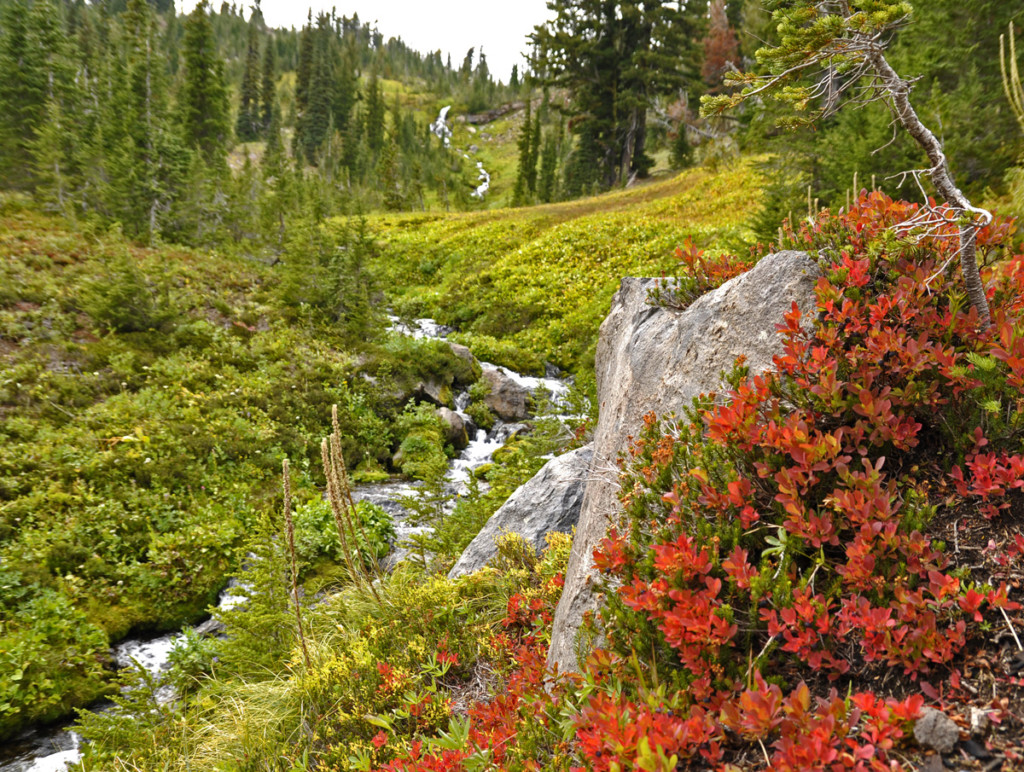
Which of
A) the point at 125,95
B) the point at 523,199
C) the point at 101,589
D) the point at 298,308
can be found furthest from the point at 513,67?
the point at 101,589

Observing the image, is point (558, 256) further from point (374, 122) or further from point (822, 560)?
point (374, 122)

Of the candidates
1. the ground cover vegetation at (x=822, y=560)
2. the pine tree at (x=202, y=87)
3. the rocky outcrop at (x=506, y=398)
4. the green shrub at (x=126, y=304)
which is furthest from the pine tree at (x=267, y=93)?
the ground cover vegetation at (x=822, y=560)

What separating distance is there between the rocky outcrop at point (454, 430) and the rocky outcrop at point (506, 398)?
5.76 feet

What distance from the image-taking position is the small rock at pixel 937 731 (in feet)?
5.16

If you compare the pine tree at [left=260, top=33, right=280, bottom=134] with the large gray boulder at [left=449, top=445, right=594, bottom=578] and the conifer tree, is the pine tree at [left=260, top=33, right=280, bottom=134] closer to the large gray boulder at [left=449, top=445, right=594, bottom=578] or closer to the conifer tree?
the large gray boulder at [left=449, top=445, right=594, bottom=578]

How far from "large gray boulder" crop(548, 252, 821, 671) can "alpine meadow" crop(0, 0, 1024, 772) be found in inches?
1.1

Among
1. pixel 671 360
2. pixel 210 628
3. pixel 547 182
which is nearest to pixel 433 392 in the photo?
pixel 210 628

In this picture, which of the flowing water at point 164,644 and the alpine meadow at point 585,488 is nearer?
the alpine meadow at point 585,488

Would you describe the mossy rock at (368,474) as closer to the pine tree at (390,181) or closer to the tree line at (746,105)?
the tree line at (746,105)

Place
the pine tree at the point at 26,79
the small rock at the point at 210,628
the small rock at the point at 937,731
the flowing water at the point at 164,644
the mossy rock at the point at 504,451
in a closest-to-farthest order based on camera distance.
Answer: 1. the small rock at the point at 937,731
2. the flowing water at the point at 164,644
3. the small rock at the point at 210,628
4. the mossy rock at the point at 504,451
5. the pine tree at the point at 26,79

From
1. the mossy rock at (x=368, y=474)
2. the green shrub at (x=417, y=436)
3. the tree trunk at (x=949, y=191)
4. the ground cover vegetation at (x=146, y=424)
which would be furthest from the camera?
the green shrub at (x=417, y=436)

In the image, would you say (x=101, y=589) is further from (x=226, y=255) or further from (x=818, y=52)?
(x=226, y=255)

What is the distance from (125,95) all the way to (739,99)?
31.5m

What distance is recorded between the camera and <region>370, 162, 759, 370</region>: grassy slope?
19.8 m
